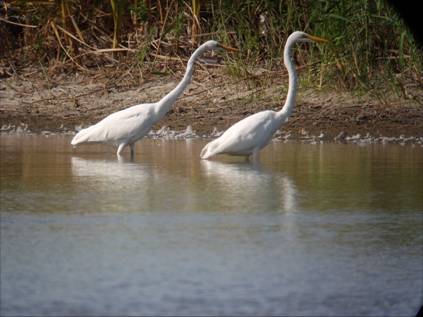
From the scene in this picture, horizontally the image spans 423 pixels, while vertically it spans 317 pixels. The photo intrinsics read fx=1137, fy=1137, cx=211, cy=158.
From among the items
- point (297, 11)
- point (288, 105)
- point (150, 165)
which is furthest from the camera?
point (297, 11)

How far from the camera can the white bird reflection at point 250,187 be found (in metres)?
6.68

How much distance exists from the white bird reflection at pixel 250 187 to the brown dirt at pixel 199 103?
2.46 meters

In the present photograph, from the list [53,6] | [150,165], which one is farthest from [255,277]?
[53,6]

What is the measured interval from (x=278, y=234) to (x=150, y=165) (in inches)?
129

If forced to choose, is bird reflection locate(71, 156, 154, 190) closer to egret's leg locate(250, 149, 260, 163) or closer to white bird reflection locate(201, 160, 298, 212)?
white bird reflection locate(201, 160, 298, 212)

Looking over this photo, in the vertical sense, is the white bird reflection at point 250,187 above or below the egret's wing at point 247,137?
below

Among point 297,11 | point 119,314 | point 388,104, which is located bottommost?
point 119,314

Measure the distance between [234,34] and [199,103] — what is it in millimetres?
1042

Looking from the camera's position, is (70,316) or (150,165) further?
(150,165)

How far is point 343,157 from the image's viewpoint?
933cm

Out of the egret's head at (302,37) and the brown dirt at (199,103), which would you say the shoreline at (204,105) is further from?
the egret's head at (302,37)

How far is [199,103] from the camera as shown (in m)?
12.2

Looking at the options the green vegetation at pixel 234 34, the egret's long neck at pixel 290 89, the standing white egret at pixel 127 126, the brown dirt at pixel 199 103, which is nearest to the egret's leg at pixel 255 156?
the egret's long neck at pixel 290 89

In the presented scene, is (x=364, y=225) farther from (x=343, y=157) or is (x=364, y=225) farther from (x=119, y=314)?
(x=343, y=157)
